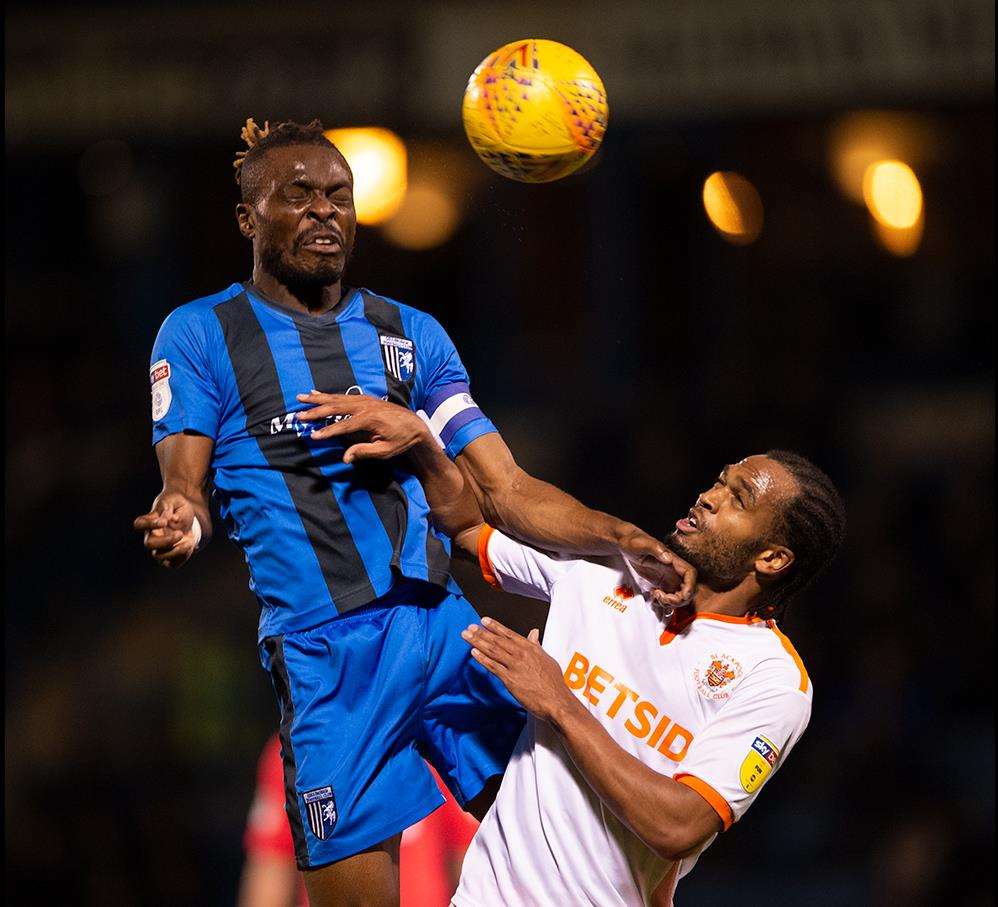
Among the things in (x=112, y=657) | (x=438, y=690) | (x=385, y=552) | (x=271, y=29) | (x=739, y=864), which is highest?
(x=271, y=29)

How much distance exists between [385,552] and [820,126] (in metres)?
6.83

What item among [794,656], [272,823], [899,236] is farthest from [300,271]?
[899,236]

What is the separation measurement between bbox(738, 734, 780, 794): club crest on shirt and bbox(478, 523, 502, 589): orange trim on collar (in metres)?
0.74

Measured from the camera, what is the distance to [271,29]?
871 centimetres

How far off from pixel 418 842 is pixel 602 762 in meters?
1.75

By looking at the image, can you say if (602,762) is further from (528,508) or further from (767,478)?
(767,478)

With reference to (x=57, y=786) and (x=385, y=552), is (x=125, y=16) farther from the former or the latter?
(x=385, y=552)

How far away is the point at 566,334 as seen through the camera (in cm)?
882

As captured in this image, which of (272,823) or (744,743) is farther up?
(744,743)

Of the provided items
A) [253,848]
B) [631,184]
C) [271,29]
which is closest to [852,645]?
[631,184]

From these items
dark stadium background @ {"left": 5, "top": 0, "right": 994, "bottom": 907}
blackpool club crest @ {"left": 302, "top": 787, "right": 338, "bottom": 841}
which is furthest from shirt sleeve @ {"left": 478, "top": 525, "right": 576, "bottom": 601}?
dark stadium background @ {"left": 5, "top": 0, "right": 994, "bottom": 907}

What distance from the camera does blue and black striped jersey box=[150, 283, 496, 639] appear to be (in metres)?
3.25

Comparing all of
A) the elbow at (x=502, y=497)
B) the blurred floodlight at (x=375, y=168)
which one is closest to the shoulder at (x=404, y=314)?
the elbow at (x=502, y=497)

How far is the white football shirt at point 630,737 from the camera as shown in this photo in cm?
340
